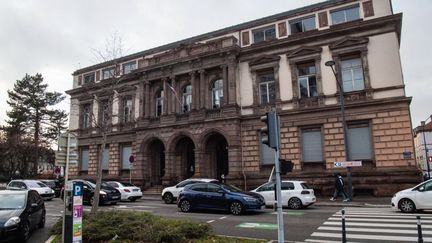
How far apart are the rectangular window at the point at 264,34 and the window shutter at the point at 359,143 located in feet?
34.2

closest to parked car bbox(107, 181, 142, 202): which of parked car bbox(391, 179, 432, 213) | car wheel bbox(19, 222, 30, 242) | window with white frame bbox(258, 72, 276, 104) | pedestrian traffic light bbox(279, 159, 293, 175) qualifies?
window with white frame bbox(258, 72, 276, 104)

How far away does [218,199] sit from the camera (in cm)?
1702

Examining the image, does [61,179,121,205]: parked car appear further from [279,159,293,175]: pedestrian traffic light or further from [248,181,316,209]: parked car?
[279,159,293,175]: pedestrian traffic light

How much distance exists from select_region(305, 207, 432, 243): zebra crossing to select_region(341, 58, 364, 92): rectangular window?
12.8 metres

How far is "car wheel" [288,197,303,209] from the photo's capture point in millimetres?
18453

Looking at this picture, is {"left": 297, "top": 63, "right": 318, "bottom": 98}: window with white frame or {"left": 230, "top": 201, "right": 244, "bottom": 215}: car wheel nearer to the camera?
{"left": 230, "top": 201, "right": 244, "bottom": 215}: car wheel

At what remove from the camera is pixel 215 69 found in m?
30.7

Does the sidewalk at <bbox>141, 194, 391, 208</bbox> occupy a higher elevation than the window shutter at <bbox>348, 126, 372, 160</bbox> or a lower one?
lower

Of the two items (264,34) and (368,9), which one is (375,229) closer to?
(368,9)

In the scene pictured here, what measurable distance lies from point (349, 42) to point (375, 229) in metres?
17.5

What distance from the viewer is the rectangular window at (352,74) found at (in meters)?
25.3

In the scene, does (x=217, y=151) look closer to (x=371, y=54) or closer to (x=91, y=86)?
(x=371, y=54)

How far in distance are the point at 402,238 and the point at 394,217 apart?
180 inches

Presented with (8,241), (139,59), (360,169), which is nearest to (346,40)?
(360,169)
